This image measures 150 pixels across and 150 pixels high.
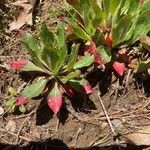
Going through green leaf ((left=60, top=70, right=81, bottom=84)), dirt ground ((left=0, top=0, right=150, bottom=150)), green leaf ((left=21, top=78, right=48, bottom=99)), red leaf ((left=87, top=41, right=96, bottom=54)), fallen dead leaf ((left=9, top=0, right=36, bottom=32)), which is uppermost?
fallen dead leaf ((left=9, top=0, right=36, bottom=32))

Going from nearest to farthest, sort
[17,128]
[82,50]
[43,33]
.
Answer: [43,33]
[17,128]
[82,50]

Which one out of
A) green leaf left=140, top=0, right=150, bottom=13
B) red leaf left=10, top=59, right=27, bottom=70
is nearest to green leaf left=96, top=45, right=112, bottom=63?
green leaf left=140, top=0, right=150, bottom=13

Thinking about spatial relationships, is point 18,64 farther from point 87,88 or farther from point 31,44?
point 87,88

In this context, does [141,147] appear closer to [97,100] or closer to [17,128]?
[97,100]

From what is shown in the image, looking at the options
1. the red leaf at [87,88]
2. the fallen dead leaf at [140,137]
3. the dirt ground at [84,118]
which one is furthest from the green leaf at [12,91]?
the fallen dead leaf at [140,137]

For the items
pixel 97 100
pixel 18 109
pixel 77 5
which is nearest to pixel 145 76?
pixel 97 100

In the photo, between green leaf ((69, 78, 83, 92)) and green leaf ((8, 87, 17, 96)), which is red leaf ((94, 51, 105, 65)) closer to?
green leaf ((69, 78, 83, 92))
